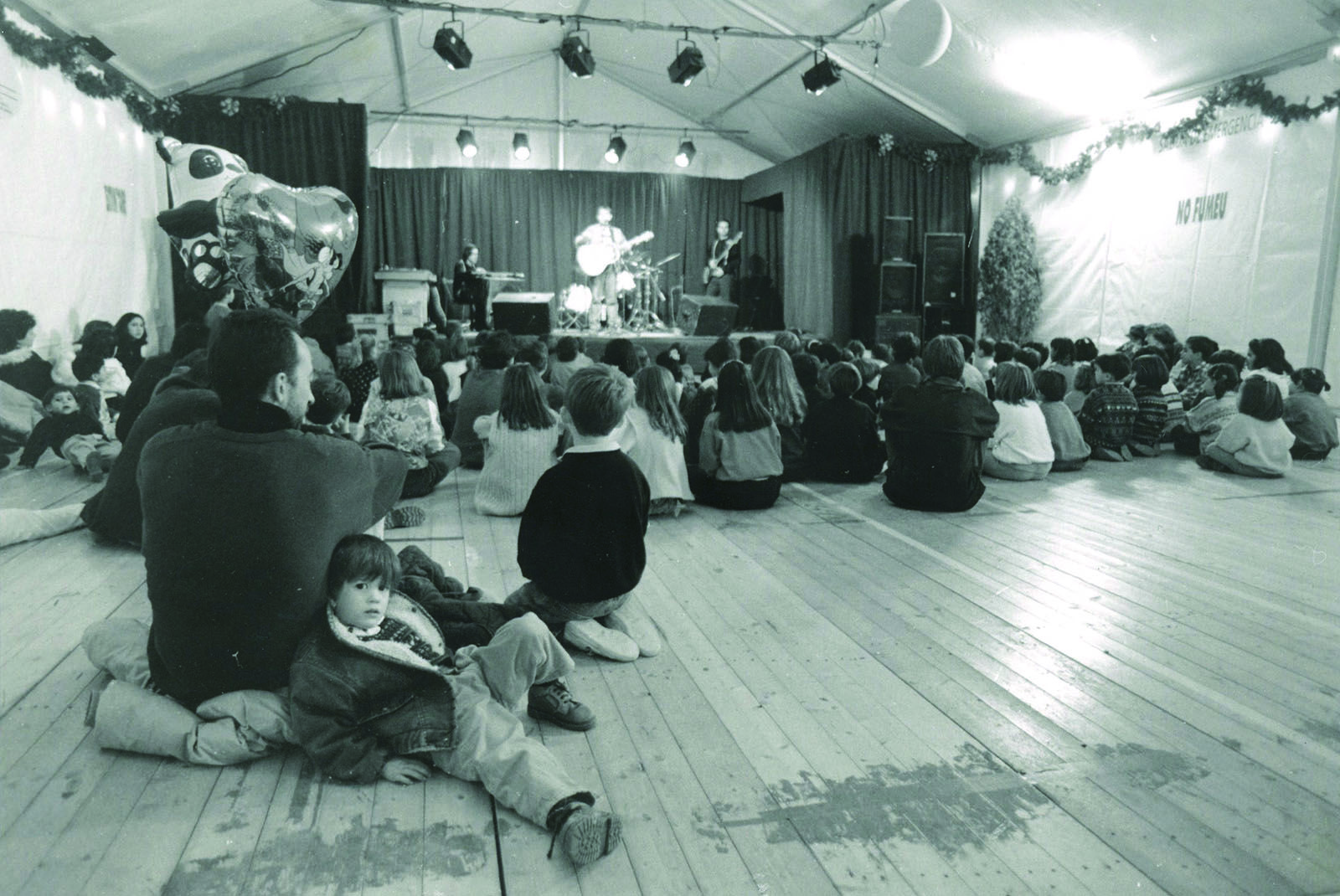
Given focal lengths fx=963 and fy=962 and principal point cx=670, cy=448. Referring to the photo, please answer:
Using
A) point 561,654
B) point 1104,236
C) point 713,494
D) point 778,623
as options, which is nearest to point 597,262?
point 1104,236

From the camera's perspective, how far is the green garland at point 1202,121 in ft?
25.5

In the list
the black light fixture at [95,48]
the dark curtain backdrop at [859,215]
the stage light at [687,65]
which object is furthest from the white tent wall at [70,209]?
the dark curtain backdrop at [859,215]

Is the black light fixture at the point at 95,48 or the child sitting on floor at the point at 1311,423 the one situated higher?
the black light fixture at the point at 95,48

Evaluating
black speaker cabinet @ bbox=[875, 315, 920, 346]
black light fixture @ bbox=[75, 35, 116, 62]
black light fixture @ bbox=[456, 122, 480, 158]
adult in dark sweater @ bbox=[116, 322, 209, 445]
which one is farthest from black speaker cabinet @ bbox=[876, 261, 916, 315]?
adult in dark sweater @ bbox=[116, 322, 209, 445]

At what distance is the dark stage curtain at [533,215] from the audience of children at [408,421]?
9426mm

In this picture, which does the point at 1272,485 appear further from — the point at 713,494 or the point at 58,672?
the point at 58,672

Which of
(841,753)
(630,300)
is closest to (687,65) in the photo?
(630,300)

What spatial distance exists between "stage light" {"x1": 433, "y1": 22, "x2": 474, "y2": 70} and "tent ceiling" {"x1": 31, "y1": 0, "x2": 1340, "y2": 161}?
2.23 ft

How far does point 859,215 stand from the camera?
12.5 metres

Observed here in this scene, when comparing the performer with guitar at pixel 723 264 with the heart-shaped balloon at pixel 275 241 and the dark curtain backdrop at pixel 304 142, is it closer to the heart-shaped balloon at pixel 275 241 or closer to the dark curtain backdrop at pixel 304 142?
the dark curtain backdrop at pixel 304 142

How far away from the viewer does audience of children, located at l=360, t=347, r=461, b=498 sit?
4973 millimetres

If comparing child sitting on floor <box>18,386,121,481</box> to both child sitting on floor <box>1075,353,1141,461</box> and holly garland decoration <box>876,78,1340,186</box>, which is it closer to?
child sitting on floor <box>1075,353,1141,461</box>

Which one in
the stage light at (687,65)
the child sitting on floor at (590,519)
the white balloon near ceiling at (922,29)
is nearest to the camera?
the child sitting on floor at (590,519)

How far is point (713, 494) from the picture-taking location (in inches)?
197
